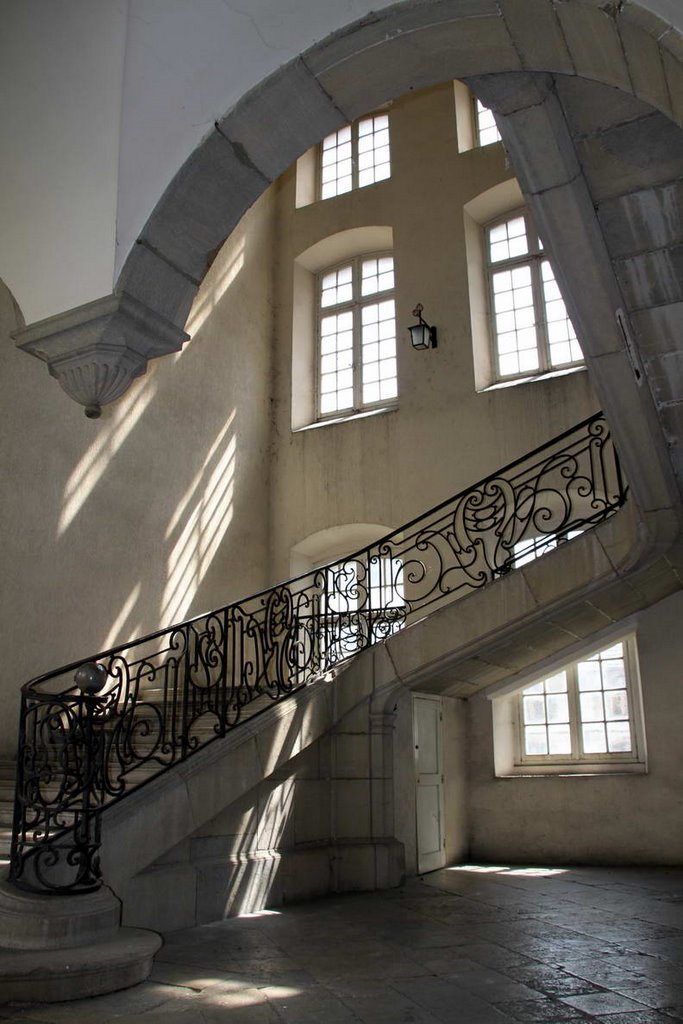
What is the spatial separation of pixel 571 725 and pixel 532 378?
4.07 meters

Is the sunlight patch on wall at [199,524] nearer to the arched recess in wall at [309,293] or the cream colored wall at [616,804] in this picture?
the arched recess in wall at [309,293]

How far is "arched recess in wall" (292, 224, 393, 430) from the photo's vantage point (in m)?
12.2

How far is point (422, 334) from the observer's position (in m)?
10.8

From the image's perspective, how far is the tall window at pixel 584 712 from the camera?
367 inches

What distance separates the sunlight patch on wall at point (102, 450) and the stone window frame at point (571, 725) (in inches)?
191

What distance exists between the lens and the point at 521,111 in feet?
10.7

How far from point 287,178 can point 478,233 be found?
3.35 metres

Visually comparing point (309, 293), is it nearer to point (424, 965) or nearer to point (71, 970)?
point (424, 965)

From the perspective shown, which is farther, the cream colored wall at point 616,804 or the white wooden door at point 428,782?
the cream colored wall at point 616,804

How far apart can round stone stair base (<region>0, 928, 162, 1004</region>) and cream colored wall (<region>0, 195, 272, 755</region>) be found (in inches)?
135

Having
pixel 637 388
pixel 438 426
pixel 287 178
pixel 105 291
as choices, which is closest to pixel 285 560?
pixel 438 426

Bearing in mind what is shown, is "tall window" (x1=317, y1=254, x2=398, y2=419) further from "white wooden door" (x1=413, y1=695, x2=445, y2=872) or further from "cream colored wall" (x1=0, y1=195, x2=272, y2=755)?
"white wooden door" (x1=413, y1=695, x2=445, y2=872)

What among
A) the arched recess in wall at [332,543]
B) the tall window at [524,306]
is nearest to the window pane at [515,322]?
the tall window at [524,306]

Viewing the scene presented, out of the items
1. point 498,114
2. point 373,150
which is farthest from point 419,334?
point 498,114
